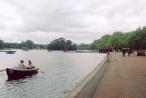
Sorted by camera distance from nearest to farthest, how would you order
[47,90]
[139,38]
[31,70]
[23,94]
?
[23,94] < [47,90] < [31,70] < [139,38]

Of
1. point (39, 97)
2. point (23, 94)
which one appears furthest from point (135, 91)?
point (23, 94)

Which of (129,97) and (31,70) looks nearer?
(129,97)

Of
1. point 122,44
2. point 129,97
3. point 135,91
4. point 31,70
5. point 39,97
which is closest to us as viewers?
point 129,97

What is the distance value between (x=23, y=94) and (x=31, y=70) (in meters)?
17.9

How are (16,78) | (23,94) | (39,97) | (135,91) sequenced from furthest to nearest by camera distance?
(16,78) → (23,94) → (39,97) → (135,91)

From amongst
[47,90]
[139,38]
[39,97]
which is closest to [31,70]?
[47,90]

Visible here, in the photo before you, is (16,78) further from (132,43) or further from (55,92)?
(132,43)

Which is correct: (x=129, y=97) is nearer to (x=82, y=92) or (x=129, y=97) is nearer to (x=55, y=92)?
(x=82, y=92)

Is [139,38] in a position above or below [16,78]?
above

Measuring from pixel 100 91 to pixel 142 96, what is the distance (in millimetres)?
2991

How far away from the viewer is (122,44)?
170 m

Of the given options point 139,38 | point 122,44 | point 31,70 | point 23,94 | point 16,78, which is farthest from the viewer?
point 122,44

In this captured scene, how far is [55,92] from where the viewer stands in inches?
1091

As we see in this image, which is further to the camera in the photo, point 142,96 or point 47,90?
point 47,90
